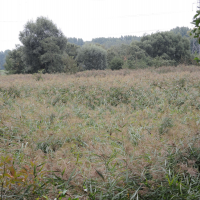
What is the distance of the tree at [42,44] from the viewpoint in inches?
863

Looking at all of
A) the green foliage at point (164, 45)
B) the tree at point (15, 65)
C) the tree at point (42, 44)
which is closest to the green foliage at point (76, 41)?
the green foliage at point (164, 45)

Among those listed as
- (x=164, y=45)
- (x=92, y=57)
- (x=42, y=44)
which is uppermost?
(x=164, y=45)

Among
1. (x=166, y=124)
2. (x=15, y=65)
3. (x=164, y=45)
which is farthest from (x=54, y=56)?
(x=164, y=45)

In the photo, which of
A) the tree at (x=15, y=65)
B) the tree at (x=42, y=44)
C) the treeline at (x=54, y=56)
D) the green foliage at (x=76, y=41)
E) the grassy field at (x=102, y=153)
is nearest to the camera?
the grassy field at (x=102, y=153)

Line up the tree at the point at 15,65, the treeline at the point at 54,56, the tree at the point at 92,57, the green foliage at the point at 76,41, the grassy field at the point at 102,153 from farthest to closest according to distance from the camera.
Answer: the green foliage at the point at 76,41 → the tree at the point at 15,65 → the tree at the point at 92,57 → the treeline at the point at 54,56 → the grassy field at the point at 102,153

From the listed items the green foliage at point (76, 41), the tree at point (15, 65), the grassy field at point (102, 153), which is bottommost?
the grassy field at point (102, 153)

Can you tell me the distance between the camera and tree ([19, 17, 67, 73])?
2192 cm

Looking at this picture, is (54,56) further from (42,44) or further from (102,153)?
(102,153)

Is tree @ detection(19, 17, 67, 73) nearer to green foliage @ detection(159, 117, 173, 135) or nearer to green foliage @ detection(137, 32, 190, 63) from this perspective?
green foliage @ detection(137, 32, 190, 63)

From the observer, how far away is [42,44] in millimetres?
21906

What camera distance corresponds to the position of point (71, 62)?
52.3 feet

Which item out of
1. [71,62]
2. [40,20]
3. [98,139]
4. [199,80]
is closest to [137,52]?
[40,20]

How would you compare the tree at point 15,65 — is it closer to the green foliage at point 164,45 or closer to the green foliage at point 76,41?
the green foliage at point 164,45

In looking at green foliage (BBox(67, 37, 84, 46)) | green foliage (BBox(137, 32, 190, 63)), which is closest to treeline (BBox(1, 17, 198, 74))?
green foliage (BBox(137, 32, 190, 63))
